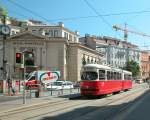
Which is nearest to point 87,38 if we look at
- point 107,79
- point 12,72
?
point 12,72

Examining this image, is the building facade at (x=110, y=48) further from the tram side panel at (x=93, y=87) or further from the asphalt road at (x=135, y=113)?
the asphalt road at (x=135, y=113)

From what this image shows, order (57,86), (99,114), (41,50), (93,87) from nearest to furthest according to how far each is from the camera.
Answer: (99,114) → (93,87) → (57,86) → (41,50)

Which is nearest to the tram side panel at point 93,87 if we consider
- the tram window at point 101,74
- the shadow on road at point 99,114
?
the tram window at point 101,74

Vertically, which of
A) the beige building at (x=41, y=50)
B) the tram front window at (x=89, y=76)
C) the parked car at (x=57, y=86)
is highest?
the beige building at (x=41, y=50)

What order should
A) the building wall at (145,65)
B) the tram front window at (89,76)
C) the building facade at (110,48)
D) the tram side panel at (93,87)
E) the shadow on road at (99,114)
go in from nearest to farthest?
1. the shadow on road at (99,114)
2. the tram side panel at (93,87)
3. the tram front window at (89,76)
4. the building facade at (110,48)
5. the building wall at (145,65)

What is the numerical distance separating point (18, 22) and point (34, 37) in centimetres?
3220

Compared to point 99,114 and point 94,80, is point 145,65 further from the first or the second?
point 99,114

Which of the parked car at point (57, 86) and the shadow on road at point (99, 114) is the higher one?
the parked car at point (57, 86)

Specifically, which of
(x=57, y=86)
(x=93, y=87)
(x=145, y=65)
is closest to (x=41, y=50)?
(x=57, y=86)

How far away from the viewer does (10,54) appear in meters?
87.8

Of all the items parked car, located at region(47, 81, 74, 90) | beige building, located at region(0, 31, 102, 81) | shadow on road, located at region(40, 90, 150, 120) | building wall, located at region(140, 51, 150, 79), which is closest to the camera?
shadow on road, located at region(40, 90, 150, 120)

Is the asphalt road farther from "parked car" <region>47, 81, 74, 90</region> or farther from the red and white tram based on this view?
"parked car" <region>47, 81, 74, 90</region>

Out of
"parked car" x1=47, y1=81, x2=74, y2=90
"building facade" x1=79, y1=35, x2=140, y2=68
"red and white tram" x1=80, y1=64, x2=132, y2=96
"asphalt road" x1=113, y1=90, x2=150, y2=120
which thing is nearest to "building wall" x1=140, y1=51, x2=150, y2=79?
"building facade" x1=79, y1=35, x2=140, y2=68

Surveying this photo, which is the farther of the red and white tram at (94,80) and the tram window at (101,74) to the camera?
the tram window at (101,74)
